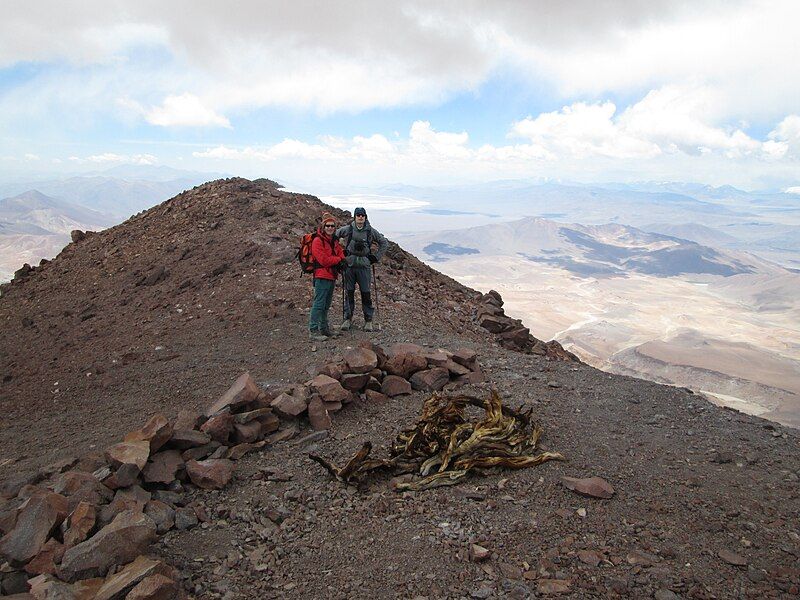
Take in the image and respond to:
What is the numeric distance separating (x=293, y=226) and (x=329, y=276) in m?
7.49

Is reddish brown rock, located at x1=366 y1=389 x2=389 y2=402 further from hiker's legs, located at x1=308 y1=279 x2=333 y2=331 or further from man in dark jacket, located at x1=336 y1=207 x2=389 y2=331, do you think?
man in dark jacket, located at x1=336 y1=207 x2=389 y2=331

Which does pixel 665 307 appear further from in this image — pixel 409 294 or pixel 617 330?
pixel 409 294

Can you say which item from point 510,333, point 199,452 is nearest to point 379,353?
point 199,452

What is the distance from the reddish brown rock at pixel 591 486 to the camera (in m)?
5.06

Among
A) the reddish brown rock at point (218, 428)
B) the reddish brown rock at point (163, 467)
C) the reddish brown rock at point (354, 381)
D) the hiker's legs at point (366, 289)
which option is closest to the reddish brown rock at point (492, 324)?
the hiker's legs at point (366, 289)

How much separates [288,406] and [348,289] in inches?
177

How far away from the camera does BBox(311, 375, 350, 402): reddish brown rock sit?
7133mm

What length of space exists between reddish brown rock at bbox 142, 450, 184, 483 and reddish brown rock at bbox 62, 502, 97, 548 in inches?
37.5

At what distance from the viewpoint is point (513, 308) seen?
15538 cm

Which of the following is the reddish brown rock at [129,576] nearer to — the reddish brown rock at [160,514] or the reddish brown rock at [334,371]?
the reddish brown rock at [160,514]

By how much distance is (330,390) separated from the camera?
7.16 m

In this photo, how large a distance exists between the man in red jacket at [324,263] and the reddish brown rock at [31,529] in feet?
20.5

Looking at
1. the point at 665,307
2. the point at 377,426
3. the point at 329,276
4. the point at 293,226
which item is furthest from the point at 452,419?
the point at 665,307

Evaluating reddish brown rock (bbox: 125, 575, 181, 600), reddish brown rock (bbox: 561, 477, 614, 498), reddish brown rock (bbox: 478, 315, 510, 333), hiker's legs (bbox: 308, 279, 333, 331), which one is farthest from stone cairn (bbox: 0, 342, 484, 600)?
reddish brown rock (bbox: 478, 315, 510, 333)
